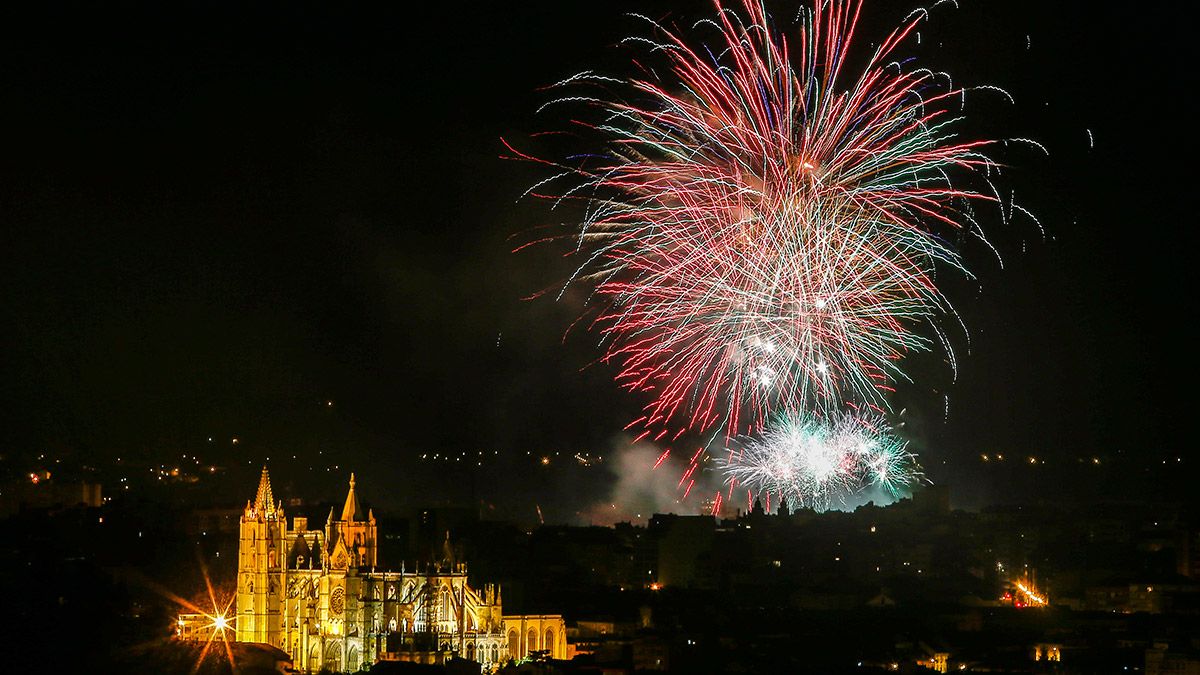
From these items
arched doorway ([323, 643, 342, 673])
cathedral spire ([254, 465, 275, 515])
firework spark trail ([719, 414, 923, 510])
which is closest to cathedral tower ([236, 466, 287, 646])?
cathedral spire ([254, 465, 275, 515])

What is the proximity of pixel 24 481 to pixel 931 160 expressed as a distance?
190ft

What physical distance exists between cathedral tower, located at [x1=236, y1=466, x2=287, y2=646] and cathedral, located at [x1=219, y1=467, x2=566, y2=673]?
26 mm

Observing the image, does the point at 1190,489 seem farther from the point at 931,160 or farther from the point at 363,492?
the point at 931,160

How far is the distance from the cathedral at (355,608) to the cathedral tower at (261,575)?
0.09 ft

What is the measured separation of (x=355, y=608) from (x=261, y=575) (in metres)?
3.30

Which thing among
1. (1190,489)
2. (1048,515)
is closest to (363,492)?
(1048,515)

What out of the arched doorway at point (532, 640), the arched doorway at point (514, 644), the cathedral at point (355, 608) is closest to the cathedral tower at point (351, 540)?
the cathedral at point (355, 608)

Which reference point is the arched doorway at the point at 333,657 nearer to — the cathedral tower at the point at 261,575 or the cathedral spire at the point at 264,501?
the cathedral tower at the point at 261,575

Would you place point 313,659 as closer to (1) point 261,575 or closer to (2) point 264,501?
(1) point 261,575

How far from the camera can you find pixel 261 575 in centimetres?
4616

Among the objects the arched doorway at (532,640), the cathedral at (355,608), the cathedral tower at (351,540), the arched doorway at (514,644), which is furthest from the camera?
the arched doorway at (532,640)

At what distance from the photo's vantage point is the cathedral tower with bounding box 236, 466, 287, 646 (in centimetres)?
4591

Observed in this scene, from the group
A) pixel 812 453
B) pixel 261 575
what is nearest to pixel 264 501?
pixel 261 575

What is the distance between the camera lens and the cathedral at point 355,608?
44031 mm
